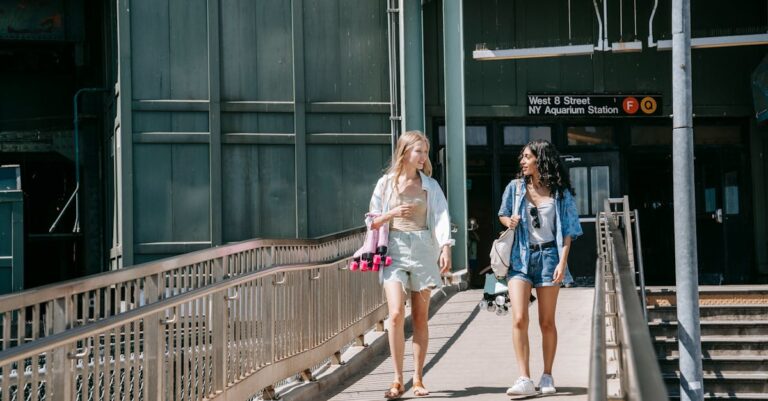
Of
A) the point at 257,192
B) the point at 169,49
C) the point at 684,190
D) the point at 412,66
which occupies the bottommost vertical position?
the point at 684,190

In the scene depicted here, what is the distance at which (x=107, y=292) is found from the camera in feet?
18.8

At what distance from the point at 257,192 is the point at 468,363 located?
28.6ft

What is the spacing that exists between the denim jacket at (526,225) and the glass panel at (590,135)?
12419mm

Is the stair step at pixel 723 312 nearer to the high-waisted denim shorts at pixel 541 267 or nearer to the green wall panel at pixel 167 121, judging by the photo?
the green wall panel at pixel 167 121

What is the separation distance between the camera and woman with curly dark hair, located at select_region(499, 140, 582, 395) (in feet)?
25.3

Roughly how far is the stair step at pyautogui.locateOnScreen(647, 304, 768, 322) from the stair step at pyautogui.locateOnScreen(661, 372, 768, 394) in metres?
0.89

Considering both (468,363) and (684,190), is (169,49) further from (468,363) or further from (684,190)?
(468,363)

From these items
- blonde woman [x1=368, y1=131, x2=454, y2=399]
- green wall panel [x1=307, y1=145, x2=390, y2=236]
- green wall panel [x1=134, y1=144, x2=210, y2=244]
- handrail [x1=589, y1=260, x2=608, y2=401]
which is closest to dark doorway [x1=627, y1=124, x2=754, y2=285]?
green wall panel [x1=307, y1=145, x2=390, y2=236]

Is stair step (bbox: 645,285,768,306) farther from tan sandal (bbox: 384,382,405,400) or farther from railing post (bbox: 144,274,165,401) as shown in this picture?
railing post (bbox: 144,274,165,401)

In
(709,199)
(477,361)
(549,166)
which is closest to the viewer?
(549,166)

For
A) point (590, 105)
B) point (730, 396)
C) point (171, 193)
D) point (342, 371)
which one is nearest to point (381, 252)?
point (342, 371)

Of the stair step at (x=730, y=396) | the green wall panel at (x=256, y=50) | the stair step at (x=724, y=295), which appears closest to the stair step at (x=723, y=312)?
the stair step at (x=724, y=295)

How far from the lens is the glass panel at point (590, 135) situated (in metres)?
20.1

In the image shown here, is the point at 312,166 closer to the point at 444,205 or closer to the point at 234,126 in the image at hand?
the point at 234,126
